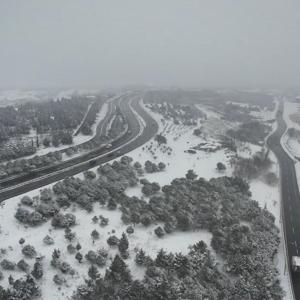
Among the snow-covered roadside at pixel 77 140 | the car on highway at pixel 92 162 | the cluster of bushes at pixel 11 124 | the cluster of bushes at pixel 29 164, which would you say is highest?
the cluster of bushes at pixel 11 124

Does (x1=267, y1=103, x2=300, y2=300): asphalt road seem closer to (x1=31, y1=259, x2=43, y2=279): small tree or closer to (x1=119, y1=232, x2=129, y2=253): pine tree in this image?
(x1=119, y1=232, x2=129, y2=253): pine tree

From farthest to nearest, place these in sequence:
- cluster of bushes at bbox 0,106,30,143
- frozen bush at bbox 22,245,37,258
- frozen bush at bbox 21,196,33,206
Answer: cluster of bushes at bbox 0,106,30,143
frozen bush at bbox 21,196,33,206
frozen bush at bbox 22,245,37,258

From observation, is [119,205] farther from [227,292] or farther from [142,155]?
[142,155]

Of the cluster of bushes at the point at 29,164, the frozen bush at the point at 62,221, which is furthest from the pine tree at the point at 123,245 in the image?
the cluster of bushes at the point at 29,164

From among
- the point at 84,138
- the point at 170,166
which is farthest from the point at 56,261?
the point at 84,138

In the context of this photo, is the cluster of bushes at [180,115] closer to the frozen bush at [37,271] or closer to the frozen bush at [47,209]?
the frozen bush at [47,209]

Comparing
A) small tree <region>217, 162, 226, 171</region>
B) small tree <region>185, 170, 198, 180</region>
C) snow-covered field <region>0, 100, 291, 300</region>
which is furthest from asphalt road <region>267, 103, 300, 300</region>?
small tree <region>185, 170, 198, 180</region>

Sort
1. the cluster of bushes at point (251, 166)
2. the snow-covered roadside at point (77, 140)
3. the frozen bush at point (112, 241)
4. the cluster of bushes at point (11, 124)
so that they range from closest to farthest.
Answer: the frozen bush at point (112, 241), the cluster of bushes at point (251, 166), the snow-covered roadside at point (77, 140), the cluster of bushes at point (11, 124)
